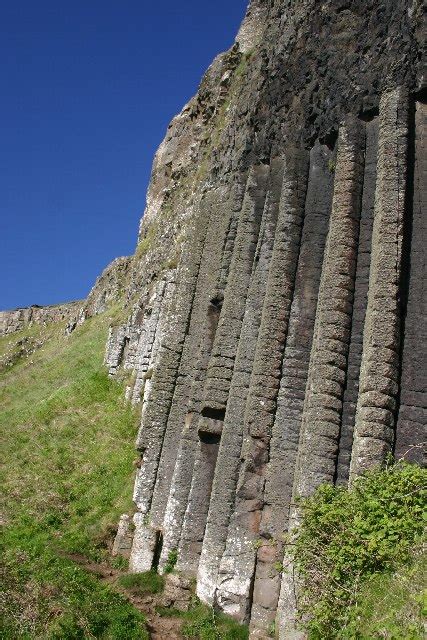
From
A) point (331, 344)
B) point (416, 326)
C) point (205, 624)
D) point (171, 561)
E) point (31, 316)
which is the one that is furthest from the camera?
point (31, 316)

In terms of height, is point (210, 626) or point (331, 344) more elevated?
point (331, 344)

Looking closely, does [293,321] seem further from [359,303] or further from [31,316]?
[31,316]

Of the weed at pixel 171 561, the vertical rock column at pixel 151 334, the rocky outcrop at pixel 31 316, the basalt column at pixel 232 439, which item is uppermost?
the rocky outcrop at pixel 31 316

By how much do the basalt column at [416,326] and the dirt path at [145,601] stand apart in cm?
575

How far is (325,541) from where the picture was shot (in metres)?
9.21

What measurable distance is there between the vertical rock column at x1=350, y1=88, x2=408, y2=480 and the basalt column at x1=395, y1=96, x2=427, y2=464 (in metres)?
0.19

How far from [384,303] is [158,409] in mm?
8480

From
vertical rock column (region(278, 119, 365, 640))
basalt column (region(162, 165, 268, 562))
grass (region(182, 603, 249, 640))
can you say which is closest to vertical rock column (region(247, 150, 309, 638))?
grass (region(182, 603, 249, 640))

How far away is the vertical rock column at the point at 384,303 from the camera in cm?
998

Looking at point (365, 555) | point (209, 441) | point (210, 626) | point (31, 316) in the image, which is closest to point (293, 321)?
point (209, 441)

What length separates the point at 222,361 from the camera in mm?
14773

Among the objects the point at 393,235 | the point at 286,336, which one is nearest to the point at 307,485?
the point at 286,336

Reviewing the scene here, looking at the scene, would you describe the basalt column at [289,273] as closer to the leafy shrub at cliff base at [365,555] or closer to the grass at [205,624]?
the grass at [205,624]

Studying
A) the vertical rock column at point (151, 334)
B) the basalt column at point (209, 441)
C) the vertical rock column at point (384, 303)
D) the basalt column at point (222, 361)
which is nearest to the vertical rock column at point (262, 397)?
the basalt column at point (209, 441)
